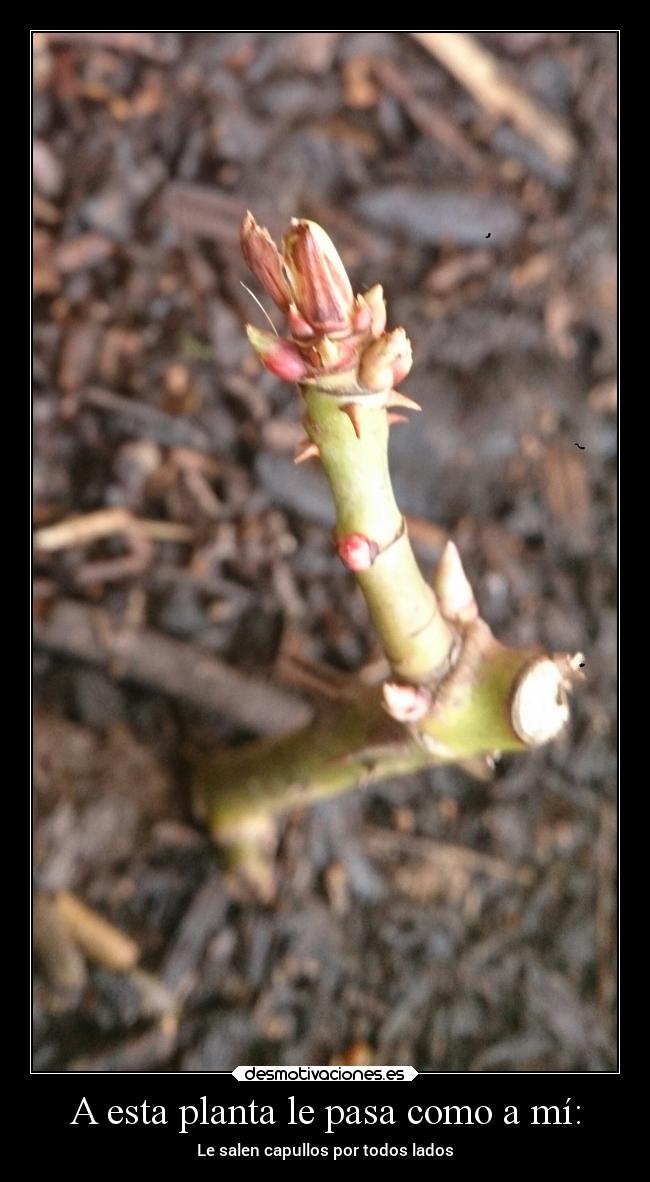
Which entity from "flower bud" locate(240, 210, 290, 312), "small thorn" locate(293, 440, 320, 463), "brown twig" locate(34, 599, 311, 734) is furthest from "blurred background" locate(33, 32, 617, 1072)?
"flower bud" locate(240, 210, 290, 312)

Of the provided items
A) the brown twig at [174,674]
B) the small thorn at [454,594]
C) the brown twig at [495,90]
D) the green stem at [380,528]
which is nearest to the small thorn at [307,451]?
the green stem at [380,528]

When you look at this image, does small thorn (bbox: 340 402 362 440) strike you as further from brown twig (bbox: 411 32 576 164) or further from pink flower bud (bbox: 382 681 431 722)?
brown twig (bbox: 411 32 576 164)

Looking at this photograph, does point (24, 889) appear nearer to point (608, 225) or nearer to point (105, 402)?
point (105, 402)

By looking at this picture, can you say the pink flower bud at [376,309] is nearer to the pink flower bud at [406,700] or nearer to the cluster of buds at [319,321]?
the cluster of buds at [319,321]

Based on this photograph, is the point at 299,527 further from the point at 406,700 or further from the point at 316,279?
the point at 316,279

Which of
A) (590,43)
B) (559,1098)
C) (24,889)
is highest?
(590,43)

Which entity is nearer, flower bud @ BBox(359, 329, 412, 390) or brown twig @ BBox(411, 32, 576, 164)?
flower bud @ BBox(359, 329, 412, 390)

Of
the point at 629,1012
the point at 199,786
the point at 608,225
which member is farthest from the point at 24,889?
the point at 608,225
